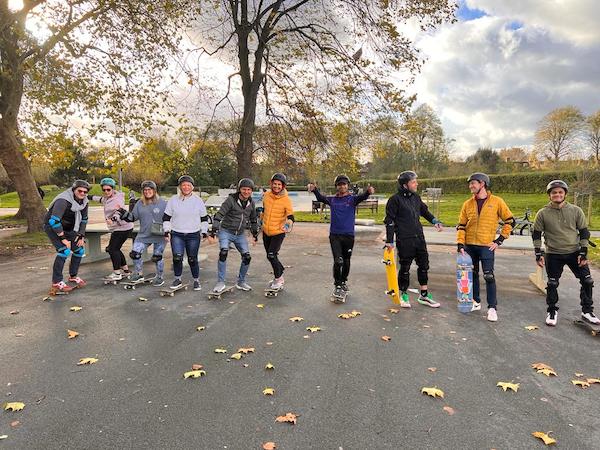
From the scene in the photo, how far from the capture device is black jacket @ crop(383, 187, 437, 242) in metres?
5.72

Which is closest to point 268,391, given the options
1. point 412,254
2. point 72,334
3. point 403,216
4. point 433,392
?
point 433,392

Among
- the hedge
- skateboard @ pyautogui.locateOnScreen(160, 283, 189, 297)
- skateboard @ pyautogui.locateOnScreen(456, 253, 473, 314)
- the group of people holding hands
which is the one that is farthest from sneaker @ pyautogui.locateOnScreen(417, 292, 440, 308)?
the hedge

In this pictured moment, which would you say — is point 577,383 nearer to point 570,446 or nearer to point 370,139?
point 570,446

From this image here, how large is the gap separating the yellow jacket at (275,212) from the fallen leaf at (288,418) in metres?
3.71

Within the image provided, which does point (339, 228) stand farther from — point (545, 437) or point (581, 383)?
point (545, 437)

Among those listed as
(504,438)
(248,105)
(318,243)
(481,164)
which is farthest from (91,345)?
(481,164)

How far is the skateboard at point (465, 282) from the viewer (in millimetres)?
5512

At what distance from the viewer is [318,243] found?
41.2 feet

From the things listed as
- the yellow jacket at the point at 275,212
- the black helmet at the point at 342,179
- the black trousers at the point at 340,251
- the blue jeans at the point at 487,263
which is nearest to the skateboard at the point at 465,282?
the blue jeans at the point at 487,263

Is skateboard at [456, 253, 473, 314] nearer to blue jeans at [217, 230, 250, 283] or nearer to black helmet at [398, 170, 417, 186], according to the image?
black helmet at [398, 170, 417, 186]

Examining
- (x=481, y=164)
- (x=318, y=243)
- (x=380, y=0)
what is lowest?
(x=318, y=243)

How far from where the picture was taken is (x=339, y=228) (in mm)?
6125

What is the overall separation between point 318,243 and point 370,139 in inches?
175

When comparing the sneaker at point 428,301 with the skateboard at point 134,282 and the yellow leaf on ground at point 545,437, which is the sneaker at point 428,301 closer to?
the yellow leaf on ground at point 545,437
